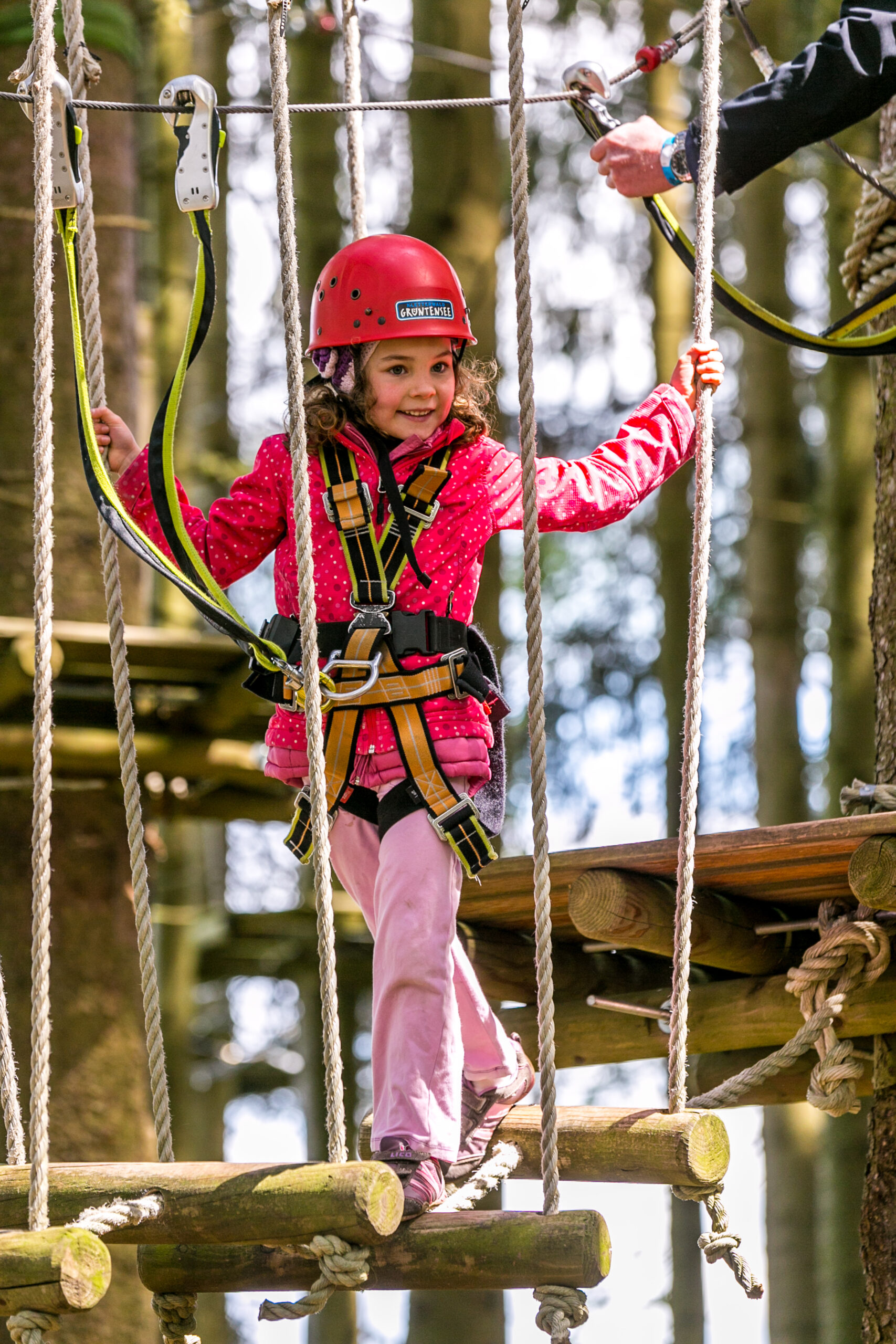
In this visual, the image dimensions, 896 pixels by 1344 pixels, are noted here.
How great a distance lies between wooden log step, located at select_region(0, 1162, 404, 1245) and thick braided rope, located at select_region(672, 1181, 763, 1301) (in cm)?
52

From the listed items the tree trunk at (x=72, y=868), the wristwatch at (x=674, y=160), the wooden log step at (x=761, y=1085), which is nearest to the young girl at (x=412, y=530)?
the wristwatch at (x=674, y=160)

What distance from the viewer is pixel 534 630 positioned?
2.18m

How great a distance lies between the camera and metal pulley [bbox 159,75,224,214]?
248 centimetres

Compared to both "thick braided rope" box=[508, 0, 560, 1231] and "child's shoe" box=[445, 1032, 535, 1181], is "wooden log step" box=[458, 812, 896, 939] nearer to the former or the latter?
"child's shoe" box=[445, 1032, 535, 1181]

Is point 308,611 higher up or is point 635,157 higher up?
point 635,157

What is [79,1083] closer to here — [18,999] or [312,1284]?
[18,999]

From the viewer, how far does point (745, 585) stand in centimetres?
712

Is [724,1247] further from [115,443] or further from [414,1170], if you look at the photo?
[115,443]

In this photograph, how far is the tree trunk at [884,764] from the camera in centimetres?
299

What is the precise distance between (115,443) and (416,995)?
1029 millimetres

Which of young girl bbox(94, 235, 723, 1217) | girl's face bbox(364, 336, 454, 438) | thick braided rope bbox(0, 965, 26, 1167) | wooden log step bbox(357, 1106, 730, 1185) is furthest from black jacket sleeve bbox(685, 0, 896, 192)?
thick braided rope bbox(0, 965, 26, 1167)

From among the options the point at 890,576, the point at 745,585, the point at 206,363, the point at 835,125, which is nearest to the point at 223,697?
the point at 890,576

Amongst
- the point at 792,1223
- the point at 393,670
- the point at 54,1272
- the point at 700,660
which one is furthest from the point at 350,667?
the point at 792,1223

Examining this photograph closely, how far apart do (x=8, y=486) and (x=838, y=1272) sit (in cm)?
413
